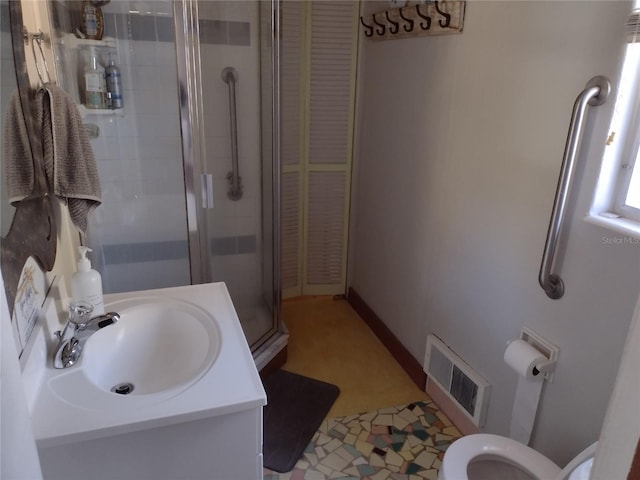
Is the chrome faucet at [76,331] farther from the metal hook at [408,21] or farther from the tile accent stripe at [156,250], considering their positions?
the metal hook at [408,21]

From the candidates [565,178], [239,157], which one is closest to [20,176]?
[239,157]

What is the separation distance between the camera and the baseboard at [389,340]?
7.78 ft

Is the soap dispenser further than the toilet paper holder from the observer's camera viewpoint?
No

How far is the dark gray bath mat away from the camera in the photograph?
76.1 inches

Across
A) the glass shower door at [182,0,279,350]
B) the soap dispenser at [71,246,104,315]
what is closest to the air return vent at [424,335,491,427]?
the glass shower door at [182,0,279,350]

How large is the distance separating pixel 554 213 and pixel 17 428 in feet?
4.53

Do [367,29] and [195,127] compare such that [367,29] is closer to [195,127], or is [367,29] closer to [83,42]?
[195,127]

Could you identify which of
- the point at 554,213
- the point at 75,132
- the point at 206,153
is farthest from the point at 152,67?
the point at 554,213

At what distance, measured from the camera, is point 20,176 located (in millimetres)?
1074

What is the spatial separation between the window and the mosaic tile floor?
1166 millimetres

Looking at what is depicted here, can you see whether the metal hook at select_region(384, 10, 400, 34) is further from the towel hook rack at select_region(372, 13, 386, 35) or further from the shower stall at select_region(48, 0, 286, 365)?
the shower stall at select_region(48, 0, 286, 365)

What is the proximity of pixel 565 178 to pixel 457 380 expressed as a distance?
1029 millimetres

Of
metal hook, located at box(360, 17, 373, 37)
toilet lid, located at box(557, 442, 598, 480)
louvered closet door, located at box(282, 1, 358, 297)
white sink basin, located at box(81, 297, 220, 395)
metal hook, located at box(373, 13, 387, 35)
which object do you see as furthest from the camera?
louvered closet door, located at box(282, 1, 358, 297)

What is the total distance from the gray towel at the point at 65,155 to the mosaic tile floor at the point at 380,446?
122cm
